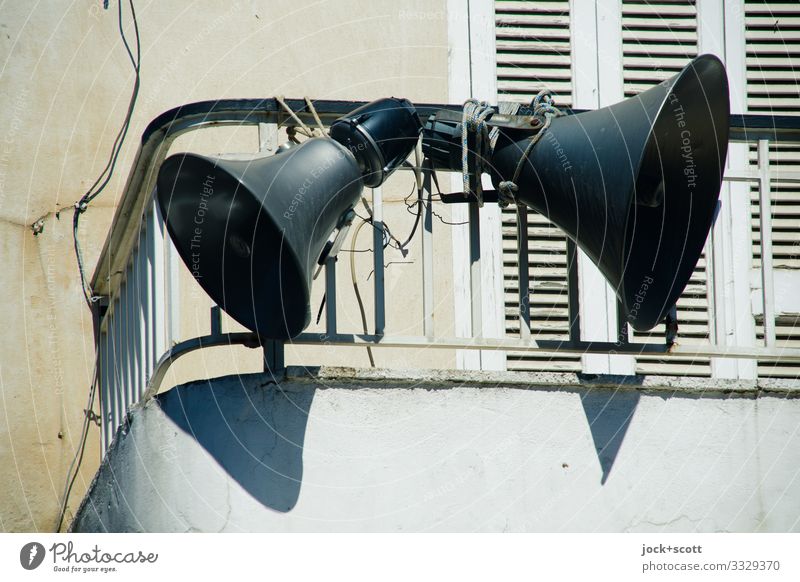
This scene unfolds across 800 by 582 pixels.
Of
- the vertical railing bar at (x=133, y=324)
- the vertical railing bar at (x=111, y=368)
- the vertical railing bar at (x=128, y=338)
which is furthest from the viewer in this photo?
the vertical railing bar at (x=111, y=368)

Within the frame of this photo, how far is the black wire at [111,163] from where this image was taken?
5438mm

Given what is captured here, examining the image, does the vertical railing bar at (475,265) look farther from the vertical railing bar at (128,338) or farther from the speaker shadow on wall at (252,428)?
the vertical railing bar at (128,338)

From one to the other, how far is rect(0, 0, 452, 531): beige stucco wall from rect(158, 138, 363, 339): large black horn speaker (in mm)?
1773

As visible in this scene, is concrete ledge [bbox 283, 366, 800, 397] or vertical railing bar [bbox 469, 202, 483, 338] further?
vertical railing bar [bbox 469, 202, 483, 338]

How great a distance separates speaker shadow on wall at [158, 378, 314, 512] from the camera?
364 centimetres

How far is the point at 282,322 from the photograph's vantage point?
3.50 meters

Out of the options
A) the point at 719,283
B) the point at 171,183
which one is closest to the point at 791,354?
the point at 719,283

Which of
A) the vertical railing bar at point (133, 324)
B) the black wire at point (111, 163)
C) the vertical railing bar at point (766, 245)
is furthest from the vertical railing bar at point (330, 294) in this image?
the black wire at point (111, 163)

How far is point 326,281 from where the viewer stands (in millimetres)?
3771

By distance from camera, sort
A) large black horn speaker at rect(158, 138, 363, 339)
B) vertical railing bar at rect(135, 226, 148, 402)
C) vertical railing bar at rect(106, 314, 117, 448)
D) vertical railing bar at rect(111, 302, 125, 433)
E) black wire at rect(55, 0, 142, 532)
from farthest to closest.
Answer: black wire at rect(55, 0, 142, 532) → vertical railing bar at rect(106, 314, 117, 448) → vertical railing bar at rect(111, 302, 125, 433) → vertical railing bar at rect(135, 226, 148, 402) → large black horn speaker at rect(158, 138, 363, 339)

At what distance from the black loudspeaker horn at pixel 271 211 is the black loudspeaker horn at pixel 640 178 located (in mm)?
428

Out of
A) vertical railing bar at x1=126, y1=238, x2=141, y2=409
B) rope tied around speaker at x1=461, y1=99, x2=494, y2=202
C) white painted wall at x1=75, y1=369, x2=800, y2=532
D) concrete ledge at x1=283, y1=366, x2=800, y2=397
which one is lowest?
white painted wall at x1=75, y1=369, x2=800, y2=532

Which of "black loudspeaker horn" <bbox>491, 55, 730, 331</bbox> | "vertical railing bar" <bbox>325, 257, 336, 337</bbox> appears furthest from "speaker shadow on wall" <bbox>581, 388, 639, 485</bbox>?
"vertical railing bar" <bbox>325, 257, 336, 337</bbox>

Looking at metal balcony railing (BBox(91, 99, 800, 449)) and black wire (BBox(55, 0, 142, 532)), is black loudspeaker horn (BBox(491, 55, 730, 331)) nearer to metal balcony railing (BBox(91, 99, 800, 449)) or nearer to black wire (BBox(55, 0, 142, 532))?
metal balcony railing (BBox(91, 99, 800, 449))
